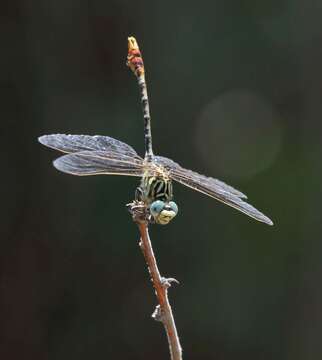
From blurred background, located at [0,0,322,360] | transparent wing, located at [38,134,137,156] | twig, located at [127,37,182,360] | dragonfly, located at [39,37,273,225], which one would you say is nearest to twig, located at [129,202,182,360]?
twig, located at [127,37,182,360]

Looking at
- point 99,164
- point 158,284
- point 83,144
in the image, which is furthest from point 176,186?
point 158,284

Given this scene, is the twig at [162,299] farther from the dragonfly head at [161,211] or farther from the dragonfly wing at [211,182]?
the dragonfly wing at [211,182]

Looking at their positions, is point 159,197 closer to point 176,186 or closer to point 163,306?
point 163,306

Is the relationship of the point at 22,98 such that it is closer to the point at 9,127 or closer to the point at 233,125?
the point at 9,127

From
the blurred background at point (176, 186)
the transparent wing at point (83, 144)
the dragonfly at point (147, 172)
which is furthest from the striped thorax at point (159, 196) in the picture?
the blurred background at point (176, 186)

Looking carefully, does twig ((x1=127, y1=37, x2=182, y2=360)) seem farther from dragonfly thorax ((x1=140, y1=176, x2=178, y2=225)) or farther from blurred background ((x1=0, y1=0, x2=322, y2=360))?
blurred background ((x1=0, y1=0, x2=322, y2=360))

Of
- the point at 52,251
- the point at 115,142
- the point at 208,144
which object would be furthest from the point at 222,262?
the point at 115,142
